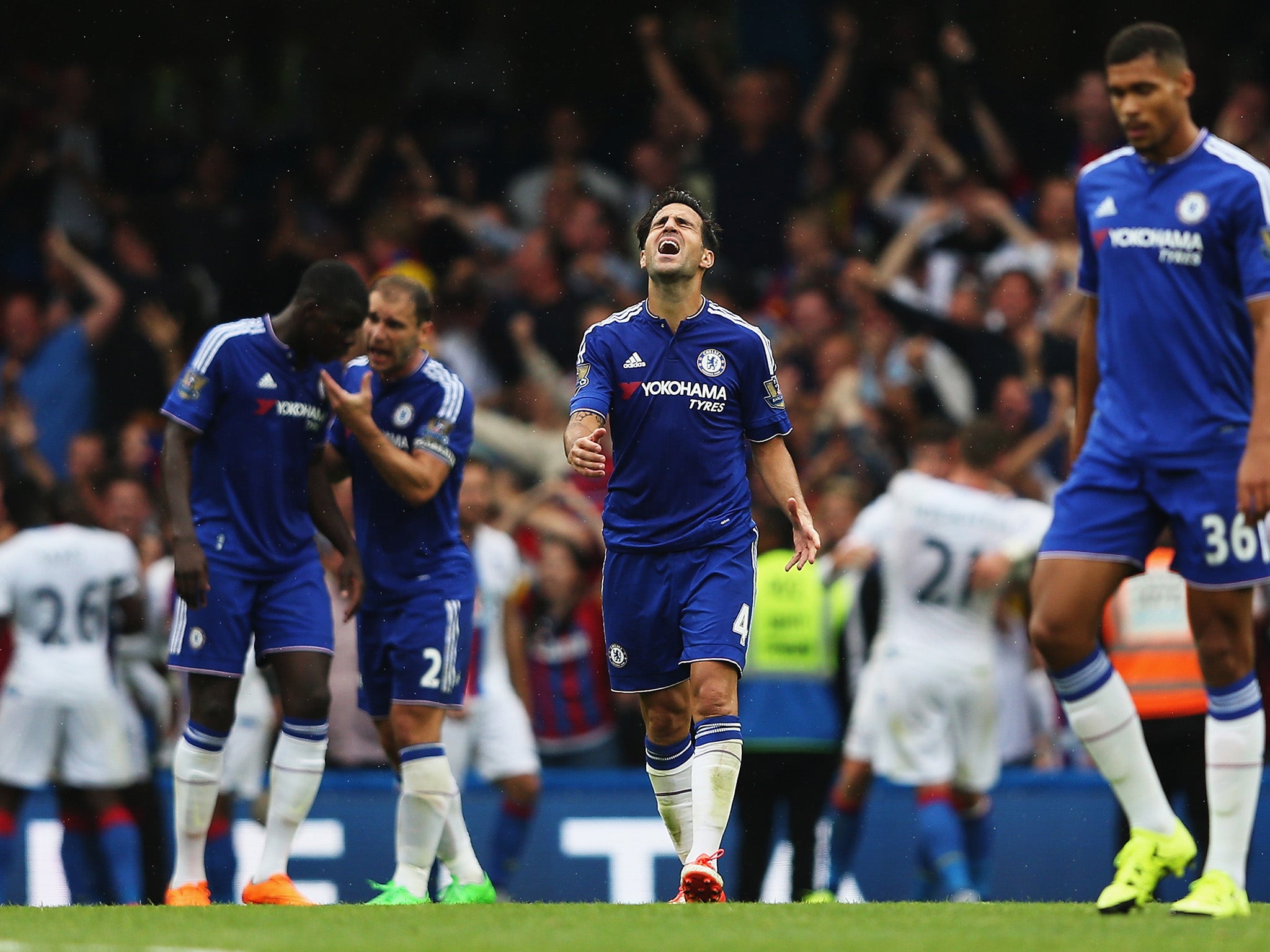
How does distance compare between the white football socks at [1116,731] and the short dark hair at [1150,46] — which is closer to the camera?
the short dark hair at [1150,46]

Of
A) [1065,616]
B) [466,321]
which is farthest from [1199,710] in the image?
[466,321]

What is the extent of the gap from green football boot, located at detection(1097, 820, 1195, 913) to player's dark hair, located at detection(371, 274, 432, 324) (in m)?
3.54

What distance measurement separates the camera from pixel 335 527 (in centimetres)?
772

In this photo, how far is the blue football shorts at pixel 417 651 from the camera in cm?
765

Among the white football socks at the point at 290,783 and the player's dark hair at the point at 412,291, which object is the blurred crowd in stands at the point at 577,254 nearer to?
the white football socks at the point at 290,783

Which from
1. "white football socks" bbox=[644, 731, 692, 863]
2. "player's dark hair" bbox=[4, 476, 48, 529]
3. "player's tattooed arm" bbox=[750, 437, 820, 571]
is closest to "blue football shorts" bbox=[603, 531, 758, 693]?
"player's tattooed arm" bbox=[750, 437, 820, 571]

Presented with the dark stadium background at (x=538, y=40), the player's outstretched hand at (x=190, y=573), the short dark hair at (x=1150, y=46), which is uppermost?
the dark stadium background at (x=538, y=40)

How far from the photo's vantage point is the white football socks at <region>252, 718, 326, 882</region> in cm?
754

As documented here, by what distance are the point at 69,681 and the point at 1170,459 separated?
6.95 meters

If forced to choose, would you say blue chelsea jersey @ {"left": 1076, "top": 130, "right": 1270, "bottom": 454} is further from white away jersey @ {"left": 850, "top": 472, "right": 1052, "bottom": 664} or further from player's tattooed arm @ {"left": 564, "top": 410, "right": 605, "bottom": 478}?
white away jersey @ {"left": 850, "top": 472, "right": 1052, "bottom": 664}

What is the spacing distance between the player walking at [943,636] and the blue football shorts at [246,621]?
366 cm

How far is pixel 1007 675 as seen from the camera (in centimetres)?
1142

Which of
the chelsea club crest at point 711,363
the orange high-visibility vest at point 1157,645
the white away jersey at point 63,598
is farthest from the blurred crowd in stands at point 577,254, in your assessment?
the chelsea club crest at point 711,363

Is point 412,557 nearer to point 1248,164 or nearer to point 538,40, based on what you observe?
point 1248,164
